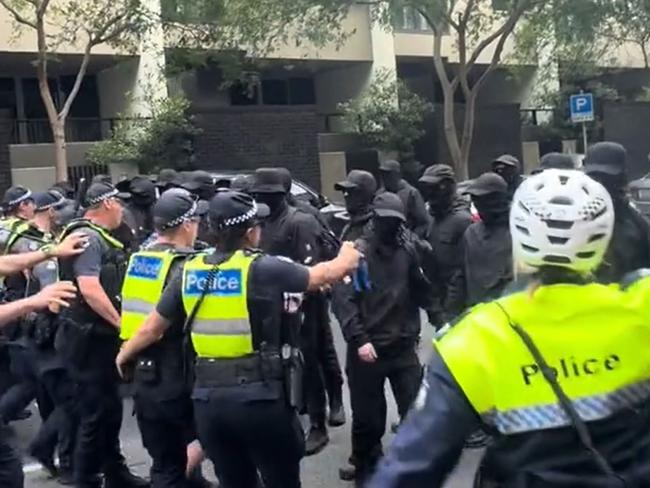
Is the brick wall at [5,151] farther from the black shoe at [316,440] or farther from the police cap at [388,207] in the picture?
the police cap at [388,207]

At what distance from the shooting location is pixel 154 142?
905 inches

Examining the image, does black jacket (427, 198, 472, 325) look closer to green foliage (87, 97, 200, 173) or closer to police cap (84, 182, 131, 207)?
police cap (84, 182, 131, 207)

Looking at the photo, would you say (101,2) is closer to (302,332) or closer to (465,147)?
(465,147)

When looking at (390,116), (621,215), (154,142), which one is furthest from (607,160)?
(390,116)

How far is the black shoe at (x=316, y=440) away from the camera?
7328mm

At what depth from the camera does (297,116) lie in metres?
26.6

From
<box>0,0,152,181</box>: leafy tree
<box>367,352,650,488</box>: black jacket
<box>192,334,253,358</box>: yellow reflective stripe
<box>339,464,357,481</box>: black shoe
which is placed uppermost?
<box>0,0,152,181</box>: leafy tree

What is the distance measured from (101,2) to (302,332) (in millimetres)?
14822

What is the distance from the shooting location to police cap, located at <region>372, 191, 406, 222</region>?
6.25 metres

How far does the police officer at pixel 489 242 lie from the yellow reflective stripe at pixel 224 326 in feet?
7.22

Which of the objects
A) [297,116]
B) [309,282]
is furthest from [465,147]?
[309,282]

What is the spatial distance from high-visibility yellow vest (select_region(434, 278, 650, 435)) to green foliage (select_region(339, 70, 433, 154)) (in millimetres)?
25276

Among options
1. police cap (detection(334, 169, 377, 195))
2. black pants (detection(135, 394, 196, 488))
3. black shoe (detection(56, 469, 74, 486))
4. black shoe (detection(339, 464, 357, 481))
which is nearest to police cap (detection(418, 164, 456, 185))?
police cap (detection(334, 169, 377, 195))

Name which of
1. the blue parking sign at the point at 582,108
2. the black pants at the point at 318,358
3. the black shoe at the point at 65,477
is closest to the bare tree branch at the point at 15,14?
the blue parking sign at the point at 582,108
